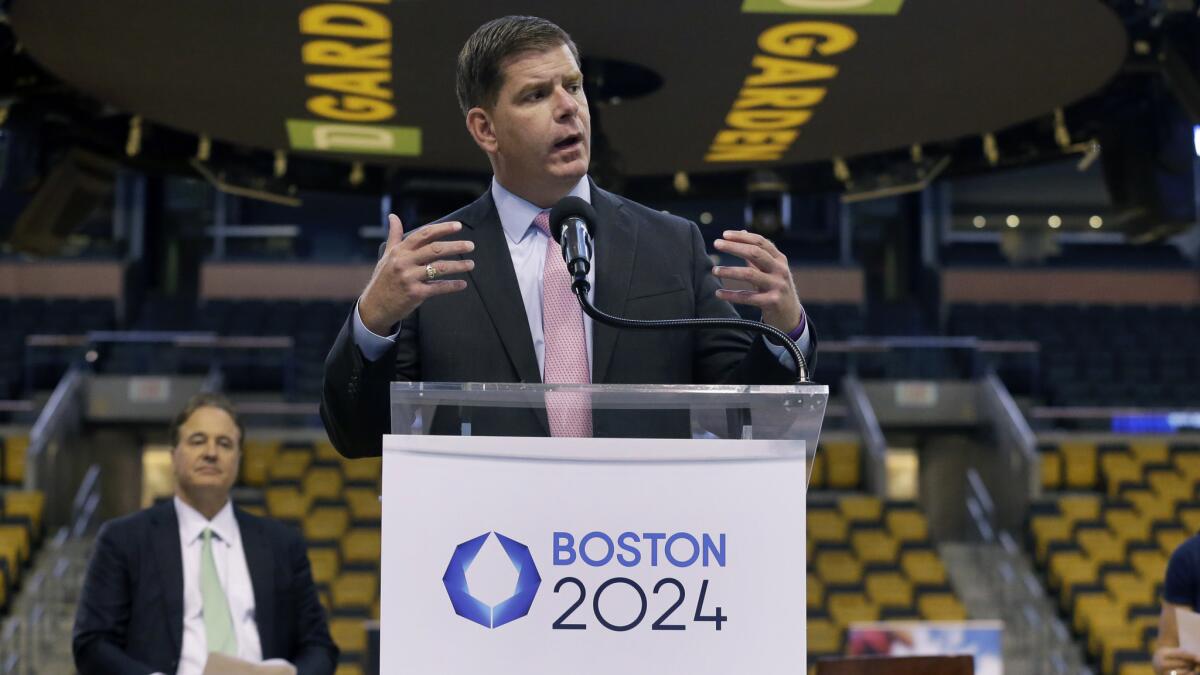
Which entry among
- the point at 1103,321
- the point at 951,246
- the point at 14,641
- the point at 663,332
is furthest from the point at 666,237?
the point at 951,246

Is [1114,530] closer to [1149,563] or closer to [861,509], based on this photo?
[1149,563]

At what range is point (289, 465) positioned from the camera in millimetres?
11555

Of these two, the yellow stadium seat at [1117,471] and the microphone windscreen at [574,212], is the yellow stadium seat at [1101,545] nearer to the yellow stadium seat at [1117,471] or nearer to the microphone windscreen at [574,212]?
the yellow stadium seat at [1117,471]

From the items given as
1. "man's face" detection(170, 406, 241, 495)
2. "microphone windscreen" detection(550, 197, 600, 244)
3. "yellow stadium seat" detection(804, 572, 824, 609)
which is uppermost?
"microphone windscreen" detection(550, 197, 600, 244)

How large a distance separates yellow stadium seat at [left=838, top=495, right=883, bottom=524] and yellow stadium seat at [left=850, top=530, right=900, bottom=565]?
410mm

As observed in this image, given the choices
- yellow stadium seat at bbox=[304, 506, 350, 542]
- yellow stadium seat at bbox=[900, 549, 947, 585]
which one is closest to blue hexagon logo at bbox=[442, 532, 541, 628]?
yellow stadium seat at bbox=[304, 506, 350, 542]

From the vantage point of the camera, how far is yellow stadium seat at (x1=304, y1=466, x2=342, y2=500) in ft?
36.3

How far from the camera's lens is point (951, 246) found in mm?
17734

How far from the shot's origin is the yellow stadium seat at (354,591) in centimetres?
888

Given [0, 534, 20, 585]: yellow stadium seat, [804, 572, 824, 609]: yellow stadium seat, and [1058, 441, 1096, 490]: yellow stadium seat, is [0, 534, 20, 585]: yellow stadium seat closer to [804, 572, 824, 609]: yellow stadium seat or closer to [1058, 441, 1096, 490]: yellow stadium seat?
[804, 572, 824, 609]: yellow stadium seat

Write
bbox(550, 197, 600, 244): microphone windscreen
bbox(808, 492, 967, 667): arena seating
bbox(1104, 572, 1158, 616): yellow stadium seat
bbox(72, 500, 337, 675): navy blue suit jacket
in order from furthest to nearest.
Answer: bbox(1104, 572, 1158, 616): yellow stadium seat → bbox(808, 492, 967, 667): arena seating → bbox(72, 500, 337, 675): navy blue suit jacket → bbox(550, 197, 600, 244): microphone windscreen

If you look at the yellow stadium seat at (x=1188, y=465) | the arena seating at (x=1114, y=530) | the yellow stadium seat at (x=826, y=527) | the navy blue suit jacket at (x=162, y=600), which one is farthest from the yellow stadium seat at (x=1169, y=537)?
the navy blue suit jacket at (x=162, y=600)

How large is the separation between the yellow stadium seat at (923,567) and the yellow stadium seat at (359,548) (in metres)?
4.04

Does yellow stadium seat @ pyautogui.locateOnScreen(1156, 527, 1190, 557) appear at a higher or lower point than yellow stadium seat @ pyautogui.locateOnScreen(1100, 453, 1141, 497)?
lower
